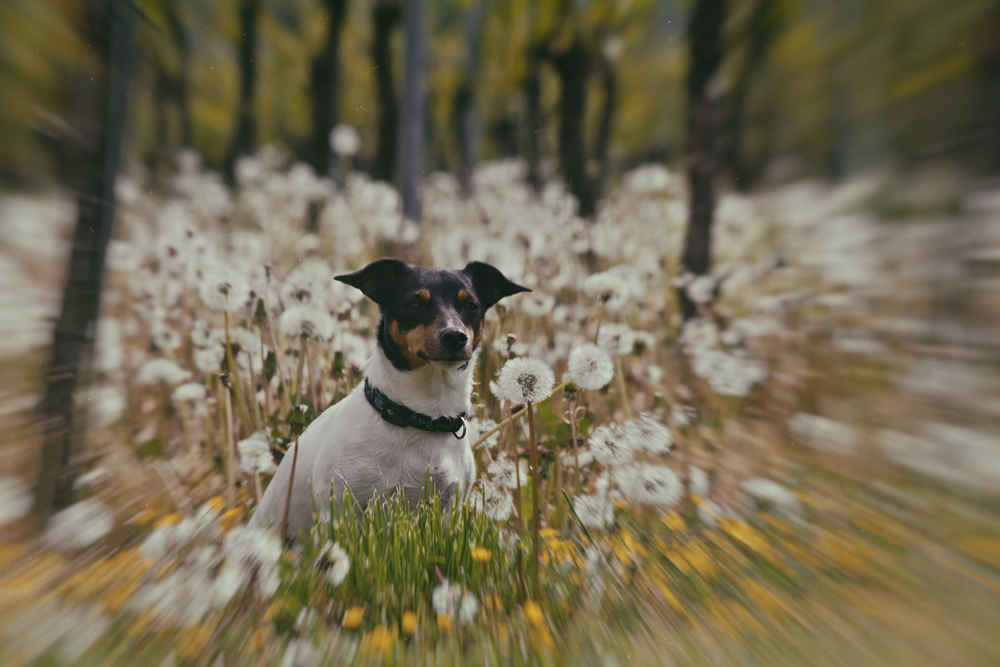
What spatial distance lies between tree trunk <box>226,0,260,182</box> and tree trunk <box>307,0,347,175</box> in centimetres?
95

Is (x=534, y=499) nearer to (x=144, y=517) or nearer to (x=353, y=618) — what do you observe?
(x=353, y=618)

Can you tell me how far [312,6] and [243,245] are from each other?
4707 mm

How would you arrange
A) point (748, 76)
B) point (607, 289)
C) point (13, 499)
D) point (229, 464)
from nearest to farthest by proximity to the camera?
point (13, 499), point (229, 464), point (607, 289), point (748, 76)

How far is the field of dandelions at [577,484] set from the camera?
5.46 feet

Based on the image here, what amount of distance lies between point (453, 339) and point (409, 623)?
1.06 m

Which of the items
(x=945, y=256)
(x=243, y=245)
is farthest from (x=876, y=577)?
(x=243, y=245)

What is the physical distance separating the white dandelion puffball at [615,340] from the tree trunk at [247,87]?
4.98 metres

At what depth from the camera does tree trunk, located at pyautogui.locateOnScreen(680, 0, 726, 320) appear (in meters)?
4.65

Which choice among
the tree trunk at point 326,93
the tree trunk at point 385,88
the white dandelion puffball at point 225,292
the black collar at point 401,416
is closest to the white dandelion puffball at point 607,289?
the black collar at point 401,416

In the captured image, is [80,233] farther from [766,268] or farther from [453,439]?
[766,268]

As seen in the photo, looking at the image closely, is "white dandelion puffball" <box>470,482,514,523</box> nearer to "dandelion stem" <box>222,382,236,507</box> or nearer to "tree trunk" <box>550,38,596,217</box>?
"dandelion stem" <box>222,382,236,507</box>

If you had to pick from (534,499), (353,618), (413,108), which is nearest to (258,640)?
(353,618)

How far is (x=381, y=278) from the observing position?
2660 millimetres

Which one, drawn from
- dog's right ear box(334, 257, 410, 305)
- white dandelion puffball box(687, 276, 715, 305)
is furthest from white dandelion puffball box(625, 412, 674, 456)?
white dandelion puffball box(687, 276, 715, 305)
